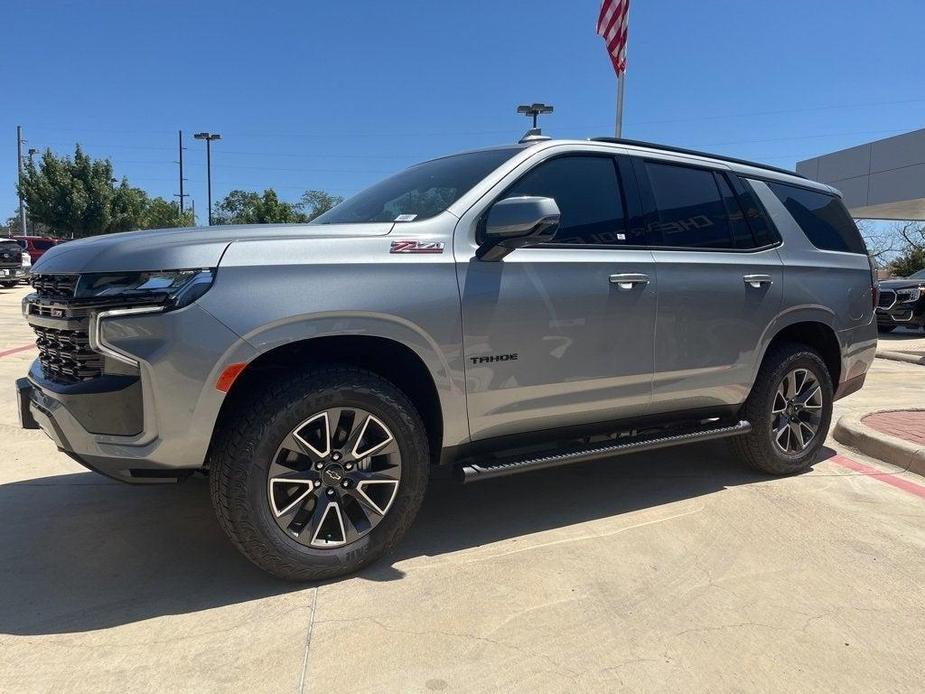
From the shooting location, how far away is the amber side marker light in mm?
2596

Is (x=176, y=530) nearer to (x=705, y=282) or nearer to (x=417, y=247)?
(x=417, y=247)

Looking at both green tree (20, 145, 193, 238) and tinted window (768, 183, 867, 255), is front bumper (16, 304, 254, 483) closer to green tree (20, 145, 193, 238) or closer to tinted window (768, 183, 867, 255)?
tinted window (768, 183, 867, 255)

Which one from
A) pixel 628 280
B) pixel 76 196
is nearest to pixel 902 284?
pixel 628 280

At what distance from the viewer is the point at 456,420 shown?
3.12 meters

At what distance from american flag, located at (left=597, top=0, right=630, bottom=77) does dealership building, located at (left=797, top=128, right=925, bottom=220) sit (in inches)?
473

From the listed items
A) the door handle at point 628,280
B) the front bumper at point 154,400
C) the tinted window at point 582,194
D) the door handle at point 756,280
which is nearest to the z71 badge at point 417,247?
the tinted window at point 582,194

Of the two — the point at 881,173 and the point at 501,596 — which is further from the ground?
the point at 881,173

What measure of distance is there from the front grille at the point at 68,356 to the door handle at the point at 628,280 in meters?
2.36

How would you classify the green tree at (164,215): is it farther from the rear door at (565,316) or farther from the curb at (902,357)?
the rear door at (565,316)

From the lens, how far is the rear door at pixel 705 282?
3771mm

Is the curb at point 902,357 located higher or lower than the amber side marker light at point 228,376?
lower

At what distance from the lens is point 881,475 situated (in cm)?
459

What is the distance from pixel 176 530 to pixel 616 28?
11.2m

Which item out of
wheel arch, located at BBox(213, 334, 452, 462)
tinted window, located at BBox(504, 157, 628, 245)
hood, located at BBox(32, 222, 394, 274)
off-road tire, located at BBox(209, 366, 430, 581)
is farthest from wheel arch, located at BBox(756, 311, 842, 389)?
hood, located at BBox(32, 222, 394, 274)
